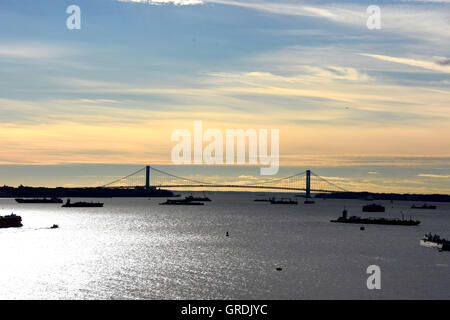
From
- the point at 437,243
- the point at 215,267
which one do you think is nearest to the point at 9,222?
the point at 215,267


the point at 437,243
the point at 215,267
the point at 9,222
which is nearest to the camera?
the point at 215,267

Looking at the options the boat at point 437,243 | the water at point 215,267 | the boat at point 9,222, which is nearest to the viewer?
the water at point 215,267

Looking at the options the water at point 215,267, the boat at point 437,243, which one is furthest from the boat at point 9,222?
the boat at point 437,243

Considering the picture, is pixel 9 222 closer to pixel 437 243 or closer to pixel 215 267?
pixel 215 267

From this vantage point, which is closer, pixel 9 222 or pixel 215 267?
pixel 215 267

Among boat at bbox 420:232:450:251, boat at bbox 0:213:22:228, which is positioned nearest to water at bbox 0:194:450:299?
boat at bbox 420:232:450:251

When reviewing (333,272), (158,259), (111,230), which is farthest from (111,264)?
(111,230)

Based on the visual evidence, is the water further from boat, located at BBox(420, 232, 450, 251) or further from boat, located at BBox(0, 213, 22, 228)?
boat, located at BBox(0, 213, 22, 228)

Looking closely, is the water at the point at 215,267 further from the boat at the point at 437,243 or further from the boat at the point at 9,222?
the boat at the point at 9,222

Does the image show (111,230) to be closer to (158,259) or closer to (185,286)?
(158,259)
